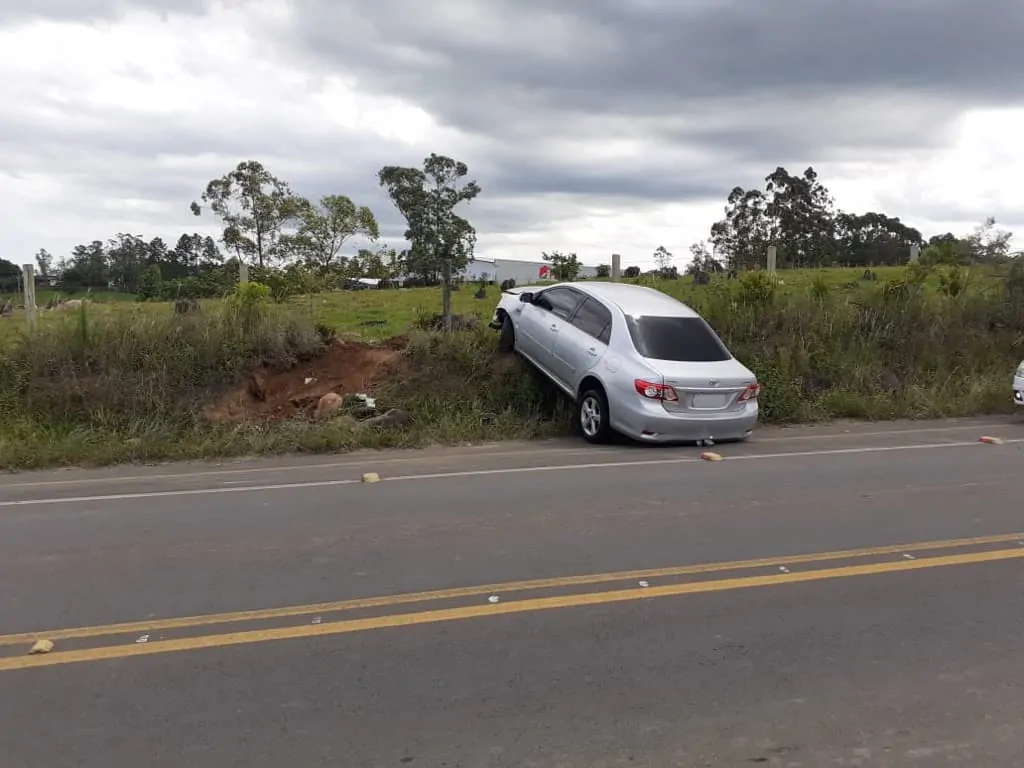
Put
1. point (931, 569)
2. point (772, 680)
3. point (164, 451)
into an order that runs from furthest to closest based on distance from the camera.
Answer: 1. point (164, 451)
2. point (931, 569)
3. point (772, 680)

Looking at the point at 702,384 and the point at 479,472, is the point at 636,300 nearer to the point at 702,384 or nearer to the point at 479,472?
the point at 702,384

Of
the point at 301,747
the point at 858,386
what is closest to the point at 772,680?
the point at 301,747

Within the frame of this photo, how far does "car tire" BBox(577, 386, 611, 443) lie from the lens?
1020cm

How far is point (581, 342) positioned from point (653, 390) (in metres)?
1.44

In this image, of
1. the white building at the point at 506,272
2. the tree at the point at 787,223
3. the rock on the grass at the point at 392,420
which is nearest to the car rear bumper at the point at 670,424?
the rock on the grass at the point at 392,420

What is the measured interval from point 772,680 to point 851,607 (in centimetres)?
110

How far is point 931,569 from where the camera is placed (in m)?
5.30

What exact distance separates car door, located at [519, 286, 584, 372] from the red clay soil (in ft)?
6.92

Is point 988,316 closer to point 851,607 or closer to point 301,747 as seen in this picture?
point 851,607

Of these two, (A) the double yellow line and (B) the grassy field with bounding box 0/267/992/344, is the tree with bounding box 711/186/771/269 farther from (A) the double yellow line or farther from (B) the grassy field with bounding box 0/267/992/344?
(A) the double yellow line

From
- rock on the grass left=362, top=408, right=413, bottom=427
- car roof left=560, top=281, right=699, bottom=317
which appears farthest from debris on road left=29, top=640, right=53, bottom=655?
car roof left=560, top=281, right=699, bottom=317

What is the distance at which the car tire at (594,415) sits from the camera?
10.2 meters

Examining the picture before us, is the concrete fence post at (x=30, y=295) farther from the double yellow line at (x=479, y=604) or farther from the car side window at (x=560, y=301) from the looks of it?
the double yellow line at (x=479, y=604)

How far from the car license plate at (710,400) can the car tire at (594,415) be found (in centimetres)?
105
